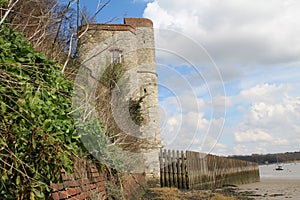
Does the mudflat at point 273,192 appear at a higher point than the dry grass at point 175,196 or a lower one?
lower

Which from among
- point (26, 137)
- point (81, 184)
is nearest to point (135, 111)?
point (81, 184)

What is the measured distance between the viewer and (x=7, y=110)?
294 centimetres

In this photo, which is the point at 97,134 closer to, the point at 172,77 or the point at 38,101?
the point at 38,101

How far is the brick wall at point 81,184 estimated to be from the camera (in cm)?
356

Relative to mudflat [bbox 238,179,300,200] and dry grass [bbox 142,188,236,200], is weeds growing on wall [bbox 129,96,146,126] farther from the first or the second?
mudflat [bbox 238,179,300,200]

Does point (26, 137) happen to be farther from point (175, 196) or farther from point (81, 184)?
point (175, 196)

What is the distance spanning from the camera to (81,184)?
4.29 m

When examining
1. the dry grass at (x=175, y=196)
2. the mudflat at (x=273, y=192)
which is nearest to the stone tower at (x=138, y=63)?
the dry grass at (x=175, y=196)

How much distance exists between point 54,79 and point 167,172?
1106cm

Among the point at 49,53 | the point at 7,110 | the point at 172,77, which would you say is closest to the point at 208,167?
the point at 172,77

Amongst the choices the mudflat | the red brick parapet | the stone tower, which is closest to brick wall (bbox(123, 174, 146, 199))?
the stone tower

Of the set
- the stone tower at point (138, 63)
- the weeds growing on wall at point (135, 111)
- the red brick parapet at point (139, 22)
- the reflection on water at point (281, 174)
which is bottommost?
the reflection on water at point (281, 174)

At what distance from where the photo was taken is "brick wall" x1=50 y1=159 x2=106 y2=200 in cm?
356

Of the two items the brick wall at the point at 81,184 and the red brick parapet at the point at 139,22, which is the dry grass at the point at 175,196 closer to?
the brick wall at the point at 81,184
